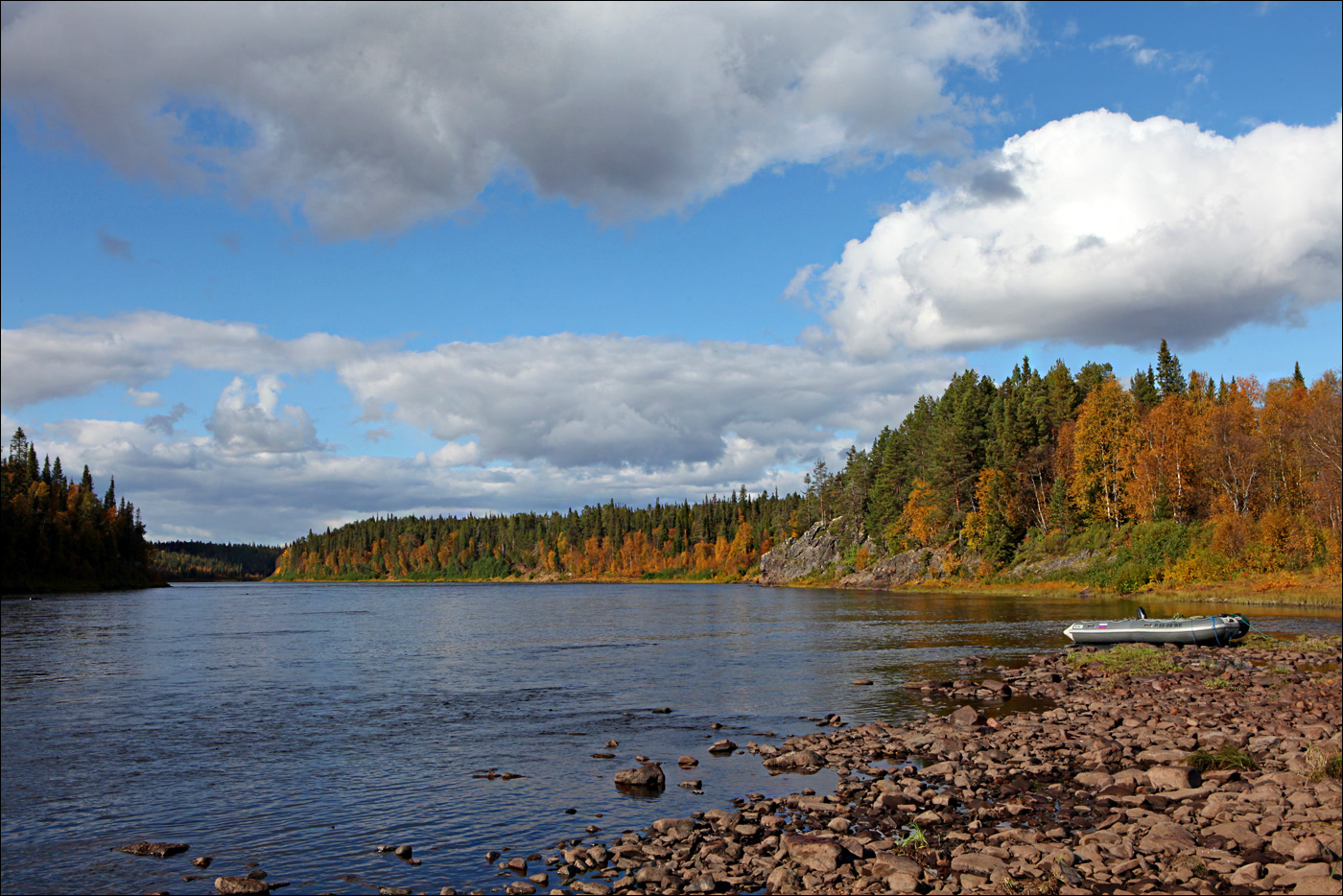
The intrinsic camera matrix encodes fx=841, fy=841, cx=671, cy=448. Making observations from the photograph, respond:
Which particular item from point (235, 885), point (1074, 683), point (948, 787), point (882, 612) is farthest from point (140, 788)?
point (882, 612)

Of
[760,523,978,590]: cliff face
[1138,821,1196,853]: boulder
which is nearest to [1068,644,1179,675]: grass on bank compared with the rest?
[1138,821,1196,853]: boulder

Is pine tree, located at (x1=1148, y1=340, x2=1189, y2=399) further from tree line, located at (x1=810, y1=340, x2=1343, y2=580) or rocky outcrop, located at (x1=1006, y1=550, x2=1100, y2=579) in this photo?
rocky outcrop, located at (x1=1006, y1=550, x2=1100, y2=579)

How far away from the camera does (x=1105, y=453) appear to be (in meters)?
99.3

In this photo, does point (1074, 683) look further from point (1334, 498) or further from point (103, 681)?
point (1334, 498)

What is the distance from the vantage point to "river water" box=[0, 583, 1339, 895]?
59.0 feet

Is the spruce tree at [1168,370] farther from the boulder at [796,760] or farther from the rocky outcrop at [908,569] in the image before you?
the boulder at [796,760]

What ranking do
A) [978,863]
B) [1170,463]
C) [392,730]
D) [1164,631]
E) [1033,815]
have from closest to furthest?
[978,863] < [1033,815] < [392,730] < [1164,631] < [1170,463]

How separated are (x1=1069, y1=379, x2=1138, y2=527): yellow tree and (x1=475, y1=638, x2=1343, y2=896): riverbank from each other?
7469 cm

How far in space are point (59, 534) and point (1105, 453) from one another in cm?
17139

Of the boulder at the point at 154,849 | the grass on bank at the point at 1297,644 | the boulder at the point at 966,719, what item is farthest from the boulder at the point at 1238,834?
the grass on bank at the point at 1297,644

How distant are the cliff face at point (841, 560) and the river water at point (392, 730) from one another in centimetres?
5601

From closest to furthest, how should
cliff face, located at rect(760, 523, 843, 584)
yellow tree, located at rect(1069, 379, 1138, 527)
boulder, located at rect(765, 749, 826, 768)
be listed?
boulder, located at rect(765, 749, 826, 768) → yellow tree, located at rect(1069, 379, 1138, 527) → cliff face, located at rect(760, 523, 843, 584)

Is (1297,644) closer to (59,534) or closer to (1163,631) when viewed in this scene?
(1163,631)

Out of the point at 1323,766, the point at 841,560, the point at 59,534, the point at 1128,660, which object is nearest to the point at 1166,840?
the point at 1323,766
